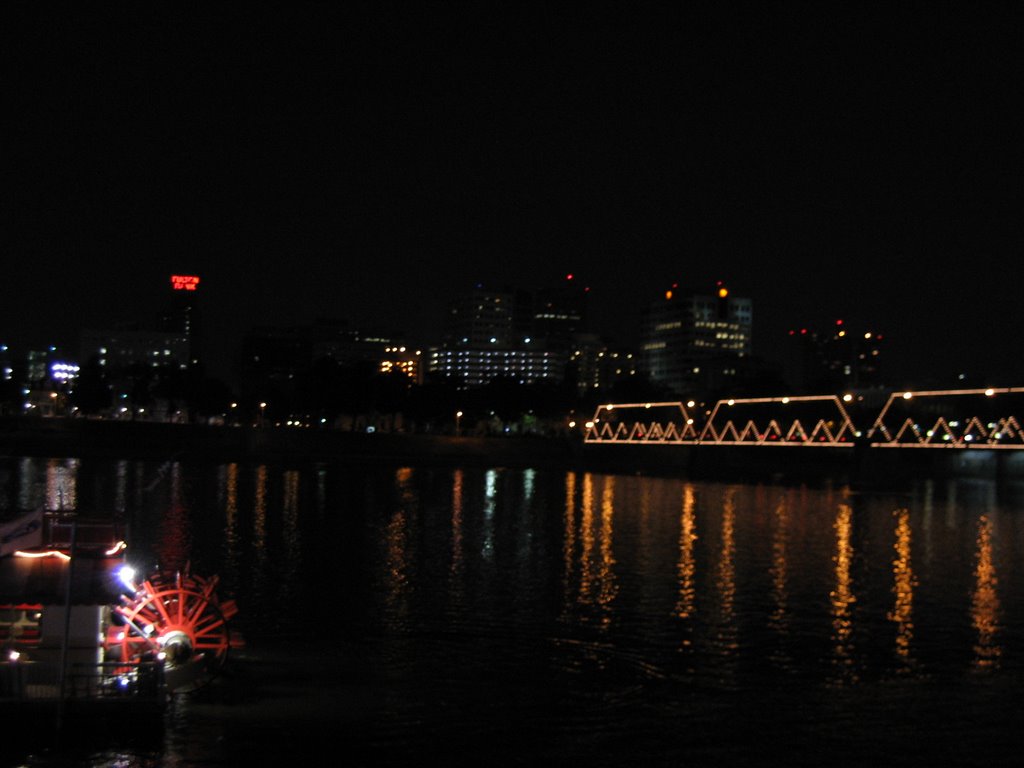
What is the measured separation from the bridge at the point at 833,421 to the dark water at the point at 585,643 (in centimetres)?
6015

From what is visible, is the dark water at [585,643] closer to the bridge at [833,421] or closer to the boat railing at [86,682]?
the boat railing at [86,682]

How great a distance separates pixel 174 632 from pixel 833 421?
150831 mm

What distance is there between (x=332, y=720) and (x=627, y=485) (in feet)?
306

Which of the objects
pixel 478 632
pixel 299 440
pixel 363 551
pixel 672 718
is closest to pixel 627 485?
pixel 299 440

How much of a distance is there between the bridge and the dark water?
2368 inches

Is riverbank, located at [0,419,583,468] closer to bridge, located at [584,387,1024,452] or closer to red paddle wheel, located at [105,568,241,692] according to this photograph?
bridge, located at [584,387,1024,452]

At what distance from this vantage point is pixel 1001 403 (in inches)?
5812

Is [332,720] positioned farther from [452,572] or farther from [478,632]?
[452,572]

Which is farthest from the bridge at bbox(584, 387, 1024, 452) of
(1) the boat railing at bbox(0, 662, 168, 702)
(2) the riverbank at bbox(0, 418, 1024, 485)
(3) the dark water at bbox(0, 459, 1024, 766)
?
(1) the boat railing at bbox(0, 662, 168, 702)

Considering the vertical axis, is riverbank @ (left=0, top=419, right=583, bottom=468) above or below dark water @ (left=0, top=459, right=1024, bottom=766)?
above

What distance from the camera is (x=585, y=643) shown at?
102ft

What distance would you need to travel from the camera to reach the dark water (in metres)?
22.4

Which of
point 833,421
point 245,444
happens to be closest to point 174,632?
point 245,444

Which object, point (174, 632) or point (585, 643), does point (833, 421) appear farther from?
point (174, 632)
